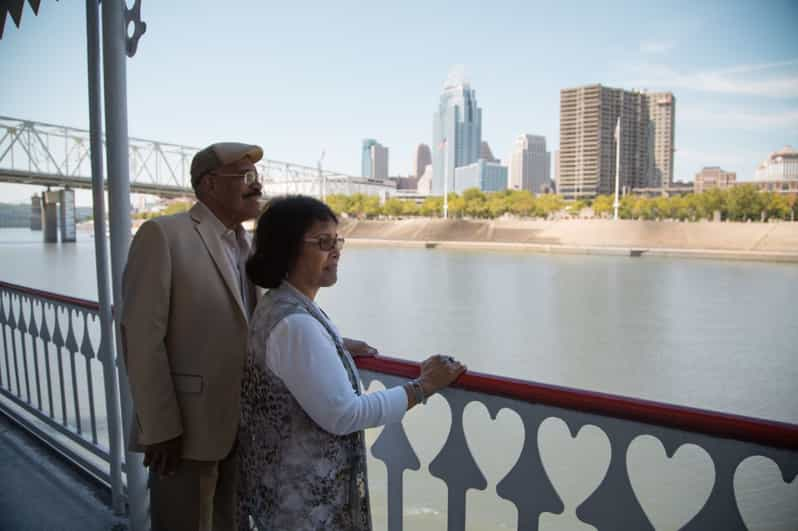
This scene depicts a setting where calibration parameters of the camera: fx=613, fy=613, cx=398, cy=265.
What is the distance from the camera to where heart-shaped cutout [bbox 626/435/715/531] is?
180 inches

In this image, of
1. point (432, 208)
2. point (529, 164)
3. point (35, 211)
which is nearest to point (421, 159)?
point (529, 164)

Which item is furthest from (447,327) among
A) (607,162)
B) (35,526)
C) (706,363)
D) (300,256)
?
(607,162)

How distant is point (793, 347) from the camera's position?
1244 cm

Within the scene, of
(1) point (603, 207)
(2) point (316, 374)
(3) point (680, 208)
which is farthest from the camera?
(1) point (603, 207)

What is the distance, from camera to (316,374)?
0.98m

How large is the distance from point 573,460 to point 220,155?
4587mm

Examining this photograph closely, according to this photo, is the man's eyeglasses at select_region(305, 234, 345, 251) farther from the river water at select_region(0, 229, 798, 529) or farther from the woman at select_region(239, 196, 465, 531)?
the river water at select_region(0, 229, 798, 529)

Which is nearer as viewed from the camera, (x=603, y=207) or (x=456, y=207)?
(x=603, y=207)

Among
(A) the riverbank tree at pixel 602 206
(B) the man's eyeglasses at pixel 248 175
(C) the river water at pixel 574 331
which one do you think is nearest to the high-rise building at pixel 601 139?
(A) the riverbank tree at pixel 602 206

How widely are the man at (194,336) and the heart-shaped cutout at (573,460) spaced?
3362 millimetres

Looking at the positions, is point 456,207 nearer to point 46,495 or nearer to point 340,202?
point 340,202

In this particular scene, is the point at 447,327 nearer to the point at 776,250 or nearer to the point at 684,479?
the point at 684,479

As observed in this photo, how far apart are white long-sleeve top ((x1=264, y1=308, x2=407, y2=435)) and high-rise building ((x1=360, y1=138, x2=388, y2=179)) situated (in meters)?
155

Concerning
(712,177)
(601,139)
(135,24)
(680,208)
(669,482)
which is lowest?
(669,482)
